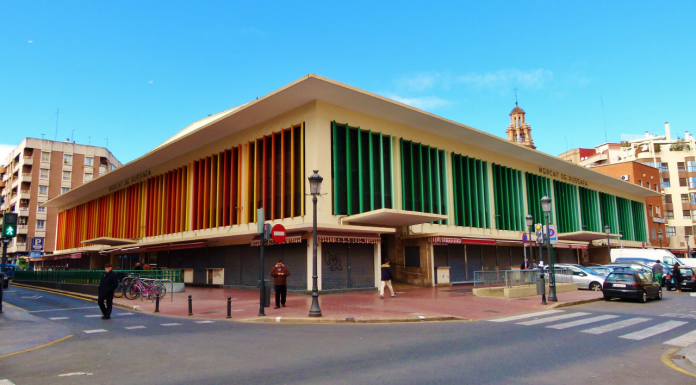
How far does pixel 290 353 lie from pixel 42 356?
4393 mm

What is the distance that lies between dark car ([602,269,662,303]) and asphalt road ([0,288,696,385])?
236 inches

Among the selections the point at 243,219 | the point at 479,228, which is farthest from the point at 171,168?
the point at 479,228

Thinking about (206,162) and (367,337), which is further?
(206,162)

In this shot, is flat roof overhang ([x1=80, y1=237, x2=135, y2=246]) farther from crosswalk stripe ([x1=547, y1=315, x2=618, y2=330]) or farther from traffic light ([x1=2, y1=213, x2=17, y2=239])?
crosswalk stripe ([x1=547, y1=315, x2=618, y2=330])

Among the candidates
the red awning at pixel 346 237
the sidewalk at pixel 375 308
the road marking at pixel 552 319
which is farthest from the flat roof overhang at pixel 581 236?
the road marking at pixel 552 319

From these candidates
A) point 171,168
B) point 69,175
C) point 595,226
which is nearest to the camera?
point 171,168

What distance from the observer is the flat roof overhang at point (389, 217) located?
2391 centimetres

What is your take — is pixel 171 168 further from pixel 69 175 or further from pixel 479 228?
pixel 69 175

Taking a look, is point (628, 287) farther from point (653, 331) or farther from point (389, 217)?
point (389, 217)

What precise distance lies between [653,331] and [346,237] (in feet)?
46.7

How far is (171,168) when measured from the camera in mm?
38688

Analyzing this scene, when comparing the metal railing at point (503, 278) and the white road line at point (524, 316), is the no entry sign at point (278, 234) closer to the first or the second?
the white road line at point (524, 316)

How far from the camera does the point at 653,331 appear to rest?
12.2m

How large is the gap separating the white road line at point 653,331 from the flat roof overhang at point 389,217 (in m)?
12.3
